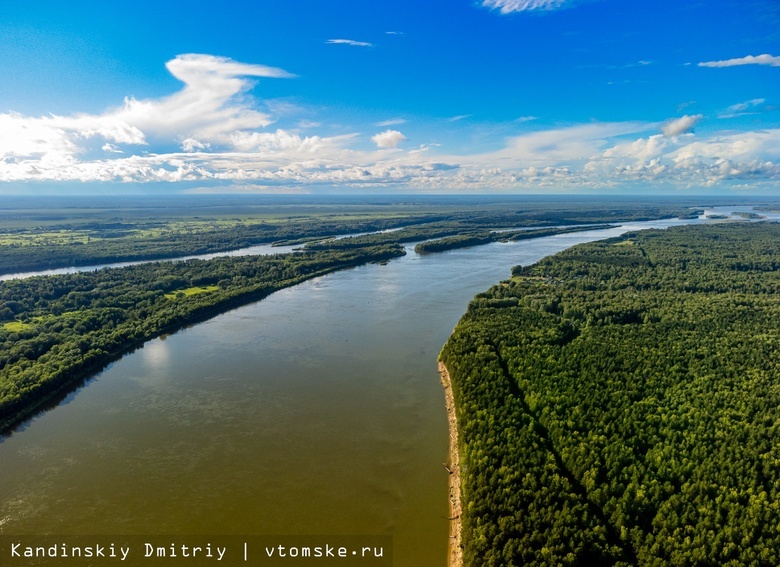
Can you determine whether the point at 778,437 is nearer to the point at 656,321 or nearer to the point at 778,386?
the point at 778,386

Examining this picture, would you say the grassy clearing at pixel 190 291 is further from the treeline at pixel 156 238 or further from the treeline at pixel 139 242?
the treeline at pixel 156 238

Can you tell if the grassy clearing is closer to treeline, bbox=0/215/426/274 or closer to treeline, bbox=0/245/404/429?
treeline, bbox=0/245/404/429

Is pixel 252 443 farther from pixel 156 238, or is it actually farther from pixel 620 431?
pixel 156 238

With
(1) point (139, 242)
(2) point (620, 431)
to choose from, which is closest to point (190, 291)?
(2) point (620, 431)

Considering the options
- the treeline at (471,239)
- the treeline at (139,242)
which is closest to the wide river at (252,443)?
the treeline at (139,242)

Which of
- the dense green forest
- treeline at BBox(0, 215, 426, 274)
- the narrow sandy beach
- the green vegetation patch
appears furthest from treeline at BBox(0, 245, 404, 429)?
the dense green forest

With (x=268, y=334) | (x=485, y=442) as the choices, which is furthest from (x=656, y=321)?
(x=268, y=334)
